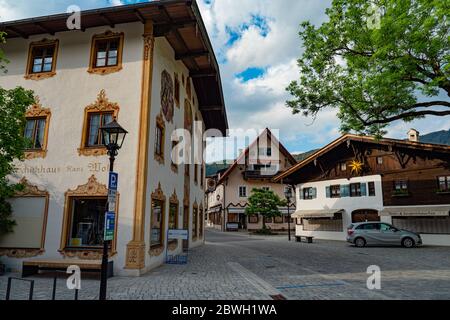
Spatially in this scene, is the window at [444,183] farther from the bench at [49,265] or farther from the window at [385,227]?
the bench at [49,265]

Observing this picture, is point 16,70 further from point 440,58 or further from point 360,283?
point 440,58

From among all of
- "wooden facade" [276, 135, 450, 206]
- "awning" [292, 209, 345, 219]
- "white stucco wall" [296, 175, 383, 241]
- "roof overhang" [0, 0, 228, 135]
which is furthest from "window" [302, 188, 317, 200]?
"roof overhang" [0, 0, 228, 135]

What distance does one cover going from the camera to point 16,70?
13000mm

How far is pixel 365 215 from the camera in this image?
88.7 feet

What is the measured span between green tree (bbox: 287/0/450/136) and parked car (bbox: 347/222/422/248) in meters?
9.27

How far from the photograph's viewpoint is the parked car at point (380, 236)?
2094 cm

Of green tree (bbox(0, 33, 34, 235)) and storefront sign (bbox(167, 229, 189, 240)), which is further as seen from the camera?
storefront sign (bbox(167, 229, 189, 240))

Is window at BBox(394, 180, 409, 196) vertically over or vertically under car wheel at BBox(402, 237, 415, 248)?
over

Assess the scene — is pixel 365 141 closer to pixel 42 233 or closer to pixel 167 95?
pixel 167 95

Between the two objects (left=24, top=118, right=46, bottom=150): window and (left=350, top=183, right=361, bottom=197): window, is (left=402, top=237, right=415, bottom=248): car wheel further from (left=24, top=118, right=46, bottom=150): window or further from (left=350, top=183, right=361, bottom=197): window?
(left=24, top=118, right=46, bottom=150): window

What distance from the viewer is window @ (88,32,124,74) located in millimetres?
12148

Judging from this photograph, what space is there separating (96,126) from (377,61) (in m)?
10.8

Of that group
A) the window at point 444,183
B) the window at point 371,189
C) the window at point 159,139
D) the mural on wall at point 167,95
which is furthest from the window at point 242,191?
the window at point 159,139
